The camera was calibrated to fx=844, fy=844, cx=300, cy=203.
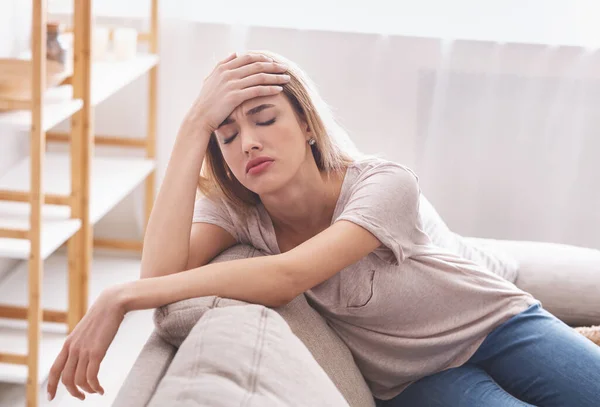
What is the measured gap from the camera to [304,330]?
1438mm

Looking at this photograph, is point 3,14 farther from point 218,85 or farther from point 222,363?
point 222,363

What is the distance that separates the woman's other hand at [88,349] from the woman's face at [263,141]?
1.14 ft

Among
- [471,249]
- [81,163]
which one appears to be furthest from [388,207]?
[81,163]

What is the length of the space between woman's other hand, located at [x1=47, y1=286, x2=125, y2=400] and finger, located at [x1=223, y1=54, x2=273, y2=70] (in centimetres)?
49

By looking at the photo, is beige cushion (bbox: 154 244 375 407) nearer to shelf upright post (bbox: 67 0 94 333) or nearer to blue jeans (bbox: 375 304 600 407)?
blue jeans (bbox: 375 304 600 407)

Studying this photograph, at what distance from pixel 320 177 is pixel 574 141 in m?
1.78

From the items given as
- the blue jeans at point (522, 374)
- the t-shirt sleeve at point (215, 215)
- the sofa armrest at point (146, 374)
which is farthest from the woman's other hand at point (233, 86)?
the blue jeans at point (522, 374)

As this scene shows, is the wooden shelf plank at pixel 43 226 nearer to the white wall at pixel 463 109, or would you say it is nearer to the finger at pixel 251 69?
the white wall at pixel 463 109

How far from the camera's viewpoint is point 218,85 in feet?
5.07

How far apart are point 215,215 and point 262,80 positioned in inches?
11.2

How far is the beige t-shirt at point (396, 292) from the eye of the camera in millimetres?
1523

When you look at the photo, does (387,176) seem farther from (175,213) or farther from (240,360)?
(240,360)

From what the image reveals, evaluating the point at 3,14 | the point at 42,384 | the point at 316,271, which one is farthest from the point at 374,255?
the point at 3,14

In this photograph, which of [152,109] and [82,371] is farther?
[152,109]
